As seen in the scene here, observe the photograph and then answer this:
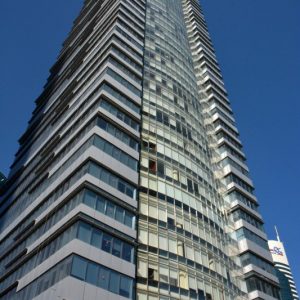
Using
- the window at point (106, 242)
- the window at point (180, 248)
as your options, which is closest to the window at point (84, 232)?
the window at point (106, 242)

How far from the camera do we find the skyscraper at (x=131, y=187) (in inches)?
1226

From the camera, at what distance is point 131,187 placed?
36.9m

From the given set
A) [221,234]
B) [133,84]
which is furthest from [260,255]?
[133,84]

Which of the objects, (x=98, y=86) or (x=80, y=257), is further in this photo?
(x=98, y=86)

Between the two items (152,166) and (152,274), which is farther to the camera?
(152,166)

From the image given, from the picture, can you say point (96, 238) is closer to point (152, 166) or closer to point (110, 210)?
point (110, 210)

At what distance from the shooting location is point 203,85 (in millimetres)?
68938

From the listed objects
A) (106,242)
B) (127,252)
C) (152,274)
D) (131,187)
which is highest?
(131,187)

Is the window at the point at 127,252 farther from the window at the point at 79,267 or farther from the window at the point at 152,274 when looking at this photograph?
the window at the point at 79,267

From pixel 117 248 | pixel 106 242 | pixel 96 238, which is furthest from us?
pixel 117 248

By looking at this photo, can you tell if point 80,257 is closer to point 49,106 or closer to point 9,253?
point 9,253

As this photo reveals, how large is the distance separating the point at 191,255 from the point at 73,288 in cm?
1528

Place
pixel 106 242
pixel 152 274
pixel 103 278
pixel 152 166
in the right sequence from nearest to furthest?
1. pixel 103 278
2. pixel 106 242
3. pixel 152 274
4. pixel 152 166

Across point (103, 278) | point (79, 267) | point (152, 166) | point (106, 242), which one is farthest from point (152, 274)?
point (152, 166)
